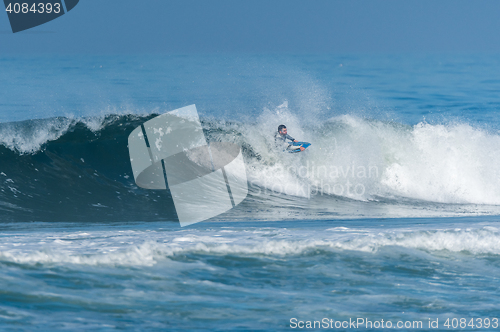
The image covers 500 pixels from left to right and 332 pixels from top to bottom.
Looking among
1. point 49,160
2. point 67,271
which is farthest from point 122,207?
point 67,271

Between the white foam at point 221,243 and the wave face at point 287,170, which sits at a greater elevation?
the wave face at point 287,170

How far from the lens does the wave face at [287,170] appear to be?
364 inches

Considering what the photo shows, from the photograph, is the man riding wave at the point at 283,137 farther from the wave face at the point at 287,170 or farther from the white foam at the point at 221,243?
the white foam at the point at 221,243

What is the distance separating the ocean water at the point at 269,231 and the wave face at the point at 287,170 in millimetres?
49

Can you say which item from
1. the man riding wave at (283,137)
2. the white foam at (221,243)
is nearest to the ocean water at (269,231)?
the white foam at (221,243)

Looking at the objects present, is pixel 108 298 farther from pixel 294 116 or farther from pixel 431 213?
pixel 294 116

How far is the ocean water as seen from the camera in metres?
4.59

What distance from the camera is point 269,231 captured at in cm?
696

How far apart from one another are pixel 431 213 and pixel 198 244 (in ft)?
17.1

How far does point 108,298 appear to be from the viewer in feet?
15.5

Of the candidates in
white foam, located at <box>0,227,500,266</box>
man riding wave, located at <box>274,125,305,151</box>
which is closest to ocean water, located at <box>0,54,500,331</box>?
white foam, located at <box>0,227,500,266</box>

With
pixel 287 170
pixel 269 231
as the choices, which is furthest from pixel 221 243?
pixel 287 170

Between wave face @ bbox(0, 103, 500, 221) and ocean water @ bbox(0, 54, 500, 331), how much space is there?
0.16 ft

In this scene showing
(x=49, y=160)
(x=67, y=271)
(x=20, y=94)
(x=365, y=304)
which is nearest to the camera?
(x=365, y=304)
